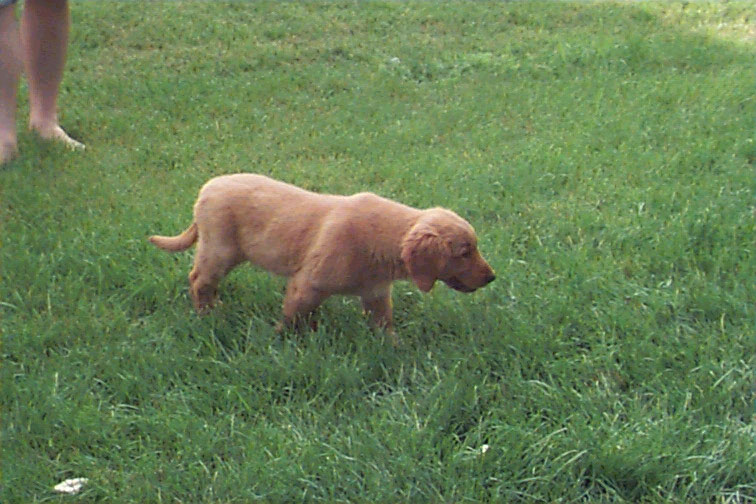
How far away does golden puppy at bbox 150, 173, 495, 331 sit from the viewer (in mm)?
3168

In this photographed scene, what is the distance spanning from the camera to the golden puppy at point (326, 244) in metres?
3.17

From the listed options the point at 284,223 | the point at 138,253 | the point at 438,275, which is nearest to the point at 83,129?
the point at 138,253

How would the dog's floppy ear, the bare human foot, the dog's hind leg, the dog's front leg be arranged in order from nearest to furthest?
the dog's floppy ear < the dog's hind leg < the dog's front leg < the bare human foot

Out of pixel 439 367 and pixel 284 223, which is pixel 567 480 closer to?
pixel 439 367

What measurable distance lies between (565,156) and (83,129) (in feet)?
9.60

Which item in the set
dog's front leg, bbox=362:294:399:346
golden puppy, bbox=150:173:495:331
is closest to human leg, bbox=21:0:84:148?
golden puppy, bbox=150:173:495:331

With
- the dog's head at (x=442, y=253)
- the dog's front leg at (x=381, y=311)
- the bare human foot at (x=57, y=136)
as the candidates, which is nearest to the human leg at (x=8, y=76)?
the bare human foot at (x=57, y=136)

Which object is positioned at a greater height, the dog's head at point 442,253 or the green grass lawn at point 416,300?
the dog's head at point 442,253

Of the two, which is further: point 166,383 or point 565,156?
point 565,156

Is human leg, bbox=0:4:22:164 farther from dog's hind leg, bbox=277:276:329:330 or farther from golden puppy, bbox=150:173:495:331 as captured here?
dog's hind leg, bbox=277:276:329:330

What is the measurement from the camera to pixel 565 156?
4.96 m

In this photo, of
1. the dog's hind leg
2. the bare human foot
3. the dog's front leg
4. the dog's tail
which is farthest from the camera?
the bare human foot

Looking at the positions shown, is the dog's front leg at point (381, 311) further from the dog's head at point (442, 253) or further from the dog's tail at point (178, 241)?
the dog's tail at point (178, 241)

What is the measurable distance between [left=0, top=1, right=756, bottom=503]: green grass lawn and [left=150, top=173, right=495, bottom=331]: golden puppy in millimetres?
169
